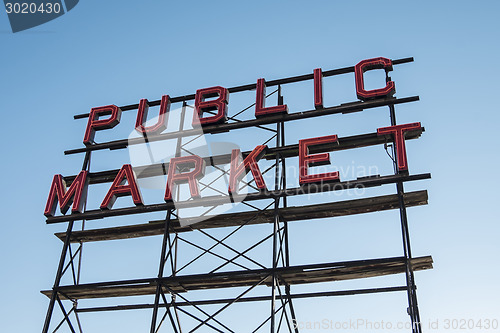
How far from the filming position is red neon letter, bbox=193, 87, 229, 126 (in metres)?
17.8

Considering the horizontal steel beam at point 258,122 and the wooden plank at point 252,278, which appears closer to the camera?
the wooden plank at point 252,278

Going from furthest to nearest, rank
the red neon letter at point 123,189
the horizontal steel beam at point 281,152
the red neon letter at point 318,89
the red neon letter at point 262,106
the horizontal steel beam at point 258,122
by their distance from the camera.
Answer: the red neon letter at point 262,106
the red neon letter at point 318,89
the horizontal steel beam at point 258,122
the red neon letter at point 123,189
the horizontal steel beam at point 281,152

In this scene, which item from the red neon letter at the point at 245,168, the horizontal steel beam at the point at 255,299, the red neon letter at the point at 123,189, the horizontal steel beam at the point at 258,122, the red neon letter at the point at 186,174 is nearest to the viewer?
the horizontal steel beam at the point at 255,299

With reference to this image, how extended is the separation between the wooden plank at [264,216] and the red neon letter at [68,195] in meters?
0.72

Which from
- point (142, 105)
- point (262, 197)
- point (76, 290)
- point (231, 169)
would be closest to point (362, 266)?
point (262, 197)

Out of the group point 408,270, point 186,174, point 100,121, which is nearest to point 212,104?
point 186,174

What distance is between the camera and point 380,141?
52.0 ft

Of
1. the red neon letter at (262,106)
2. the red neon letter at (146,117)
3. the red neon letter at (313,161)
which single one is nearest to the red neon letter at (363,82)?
the red neon letter at (313,161)

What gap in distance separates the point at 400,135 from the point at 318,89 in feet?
9.83

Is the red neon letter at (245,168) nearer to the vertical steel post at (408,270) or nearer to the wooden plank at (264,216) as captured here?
Answer: the wooden plank at (264,216)

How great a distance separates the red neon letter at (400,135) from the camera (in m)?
15.0

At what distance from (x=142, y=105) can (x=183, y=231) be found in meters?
4.43

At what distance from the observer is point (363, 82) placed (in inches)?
672

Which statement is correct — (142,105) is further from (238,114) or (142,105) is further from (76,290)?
(76,290)
